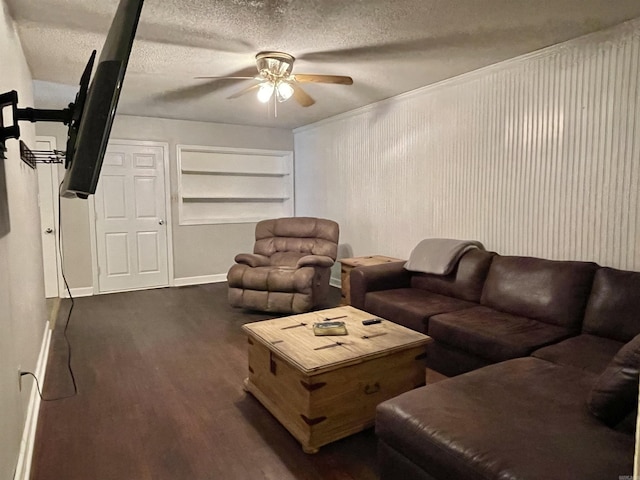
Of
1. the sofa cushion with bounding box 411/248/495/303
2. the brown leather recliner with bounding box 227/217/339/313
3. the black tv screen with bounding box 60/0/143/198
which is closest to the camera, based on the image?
the black tv screen with bounding box 60/0/143/198

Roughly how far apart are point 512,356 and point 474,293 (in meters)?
0.96

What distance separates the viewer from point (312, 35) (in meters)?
2.75

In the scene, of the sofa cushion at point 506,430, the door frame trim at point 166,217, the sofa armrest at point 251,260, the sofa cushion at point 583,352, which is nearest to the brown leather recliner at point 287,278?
the sofa armrest at point 251,260

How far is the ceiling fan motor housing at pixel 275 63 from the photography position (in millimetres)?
3057

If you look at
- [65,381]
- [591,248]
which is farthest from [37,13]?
[591,248]

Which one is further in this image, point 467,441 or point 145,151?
point 145,151

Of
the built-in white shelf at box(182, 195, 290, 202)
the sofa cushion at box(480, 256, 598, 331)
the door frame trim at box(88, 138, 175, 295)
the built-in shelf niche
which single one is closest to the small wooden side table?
the sofa cushion at box(480, 256, 598, 331)

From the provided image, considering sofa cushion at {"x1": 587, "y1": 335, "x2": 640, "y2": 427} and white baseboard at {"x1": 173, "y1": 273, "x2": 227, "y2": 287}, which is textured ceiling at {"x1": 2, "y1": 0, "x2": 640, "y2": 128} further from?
white baseboard at {"x1": 173, "y1": 273, "x2": 227, "y2": 287}

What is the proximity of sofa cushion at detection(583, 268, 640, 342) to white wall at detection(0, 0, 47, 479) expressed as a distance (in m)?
3.05

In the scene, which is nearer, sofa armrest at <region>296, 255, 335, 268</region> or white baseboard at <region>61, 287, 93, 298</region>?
sofa armrest at <region>296, 255, 335, 268</region>

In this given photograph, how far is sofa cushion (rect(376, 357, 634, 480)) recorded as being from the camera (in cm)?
122

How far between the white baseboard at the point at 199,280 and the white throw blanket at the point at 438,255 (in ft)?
10.6

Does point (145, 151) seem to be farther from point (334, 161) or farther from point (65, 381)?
point (65, 381)

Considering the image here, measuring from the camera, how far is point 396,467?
159cm
